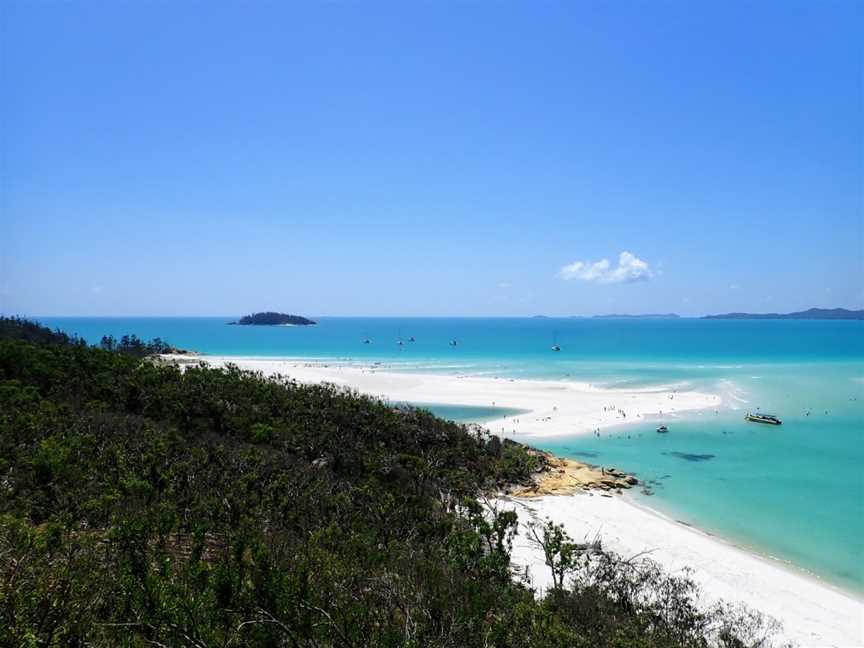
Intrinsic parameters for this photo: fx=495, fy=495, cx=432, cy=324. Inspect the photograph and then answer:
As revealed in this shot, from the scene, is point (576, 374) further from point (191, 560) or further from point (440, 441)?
point (191, 560)

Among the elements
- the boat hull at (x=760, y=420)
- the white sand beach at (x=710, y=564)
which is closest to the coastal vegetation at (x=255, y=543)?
the white sand beach at (x=710, y=564)

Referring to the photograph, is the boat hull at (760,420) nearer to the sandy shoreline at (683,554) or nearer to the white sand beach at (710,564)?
the sandy shoreline at (683,554)

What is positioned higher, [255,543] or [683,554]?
[255,543]

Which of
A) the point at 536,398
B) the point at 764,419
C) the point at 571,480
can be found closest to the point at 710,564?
the point at 571,480

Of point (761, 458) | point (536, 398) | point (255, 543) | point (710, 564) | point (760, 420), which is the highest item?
point (255, 543)

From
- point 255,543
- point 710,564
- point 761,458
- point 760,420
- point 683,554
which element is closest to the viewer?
point 255,543

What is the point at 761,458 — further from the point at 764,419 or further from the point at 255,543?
the point at 255,543

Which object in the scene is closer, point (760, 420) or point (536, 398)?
point (760, 420)

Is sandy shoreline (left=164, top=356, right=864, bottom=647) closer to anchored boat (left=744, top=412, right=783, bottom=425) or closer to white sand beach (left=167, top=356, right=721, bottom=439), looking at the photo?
white sand beach (left=167, top=356, right=721, bottom=439)

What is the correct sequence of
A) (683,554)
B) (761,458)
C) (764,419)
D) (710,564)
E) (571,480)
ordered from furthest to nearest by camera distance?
(764,419) → (761,458) → (571,480) → (683,554) → (710,564)

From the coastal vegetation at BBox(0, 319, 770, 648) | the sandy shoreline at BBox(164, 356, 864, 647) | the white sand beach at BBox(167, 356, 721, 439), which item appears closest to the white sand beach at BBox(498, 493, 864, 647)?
the sandy shoreline at BBox(164, 356, 864, 647)
